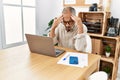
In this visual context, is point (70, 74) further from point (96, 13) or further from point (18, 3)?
point (18, 3)

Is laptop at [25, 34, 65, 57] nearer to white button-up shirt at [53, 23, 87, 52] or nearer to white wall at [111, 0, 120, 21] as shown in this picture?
white button-up shirt at [53, 23, 87, 52]

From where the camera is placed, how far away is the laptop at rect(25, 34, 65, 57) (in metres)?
1.38

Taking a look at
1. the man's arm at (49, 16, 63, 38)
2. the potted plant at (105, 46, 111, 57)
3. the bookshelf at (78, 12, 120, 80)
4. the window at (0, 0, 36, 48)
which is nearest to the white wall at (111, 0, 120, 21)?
the bookshelf at (78, 12, 120, 80)

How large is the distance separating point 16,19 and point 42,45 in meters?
1.45

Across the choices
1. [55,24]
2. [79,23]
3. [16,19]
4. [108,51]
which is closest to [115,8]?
[108,51]

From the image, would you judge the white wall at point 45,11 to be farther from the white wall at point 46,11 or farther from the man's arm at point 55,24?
the man's arm at point 55,24

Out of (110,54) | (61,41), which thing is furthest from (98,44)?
(61,41)

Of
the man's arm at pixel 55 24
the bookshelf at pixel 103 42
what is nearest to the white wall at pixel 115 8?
the bookshelf at pixel 103 42

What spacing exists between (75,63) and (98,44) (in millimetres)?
1247

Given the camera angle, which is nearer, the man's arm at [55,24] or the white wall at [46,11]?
the man's arm at [55,24]

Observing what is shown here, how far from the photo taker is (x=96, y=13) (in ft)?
8.10

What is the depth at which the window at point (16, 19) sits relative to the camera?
8.09 feet

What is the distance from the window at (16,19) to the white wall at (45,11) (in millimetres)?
132

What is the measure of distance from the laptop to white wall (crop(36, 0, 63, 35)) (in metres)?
1.63
